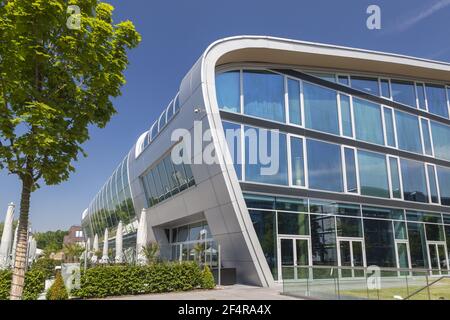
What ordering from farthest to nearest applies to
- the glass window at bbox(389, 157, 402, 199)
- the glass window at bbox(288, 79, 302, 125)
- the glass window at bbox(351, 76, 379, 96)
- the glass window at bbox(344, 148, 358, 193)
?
1. the glass window at bbox(351, 76, 379, 96)
2. the glass window at bbox(389, 157, 402, 199)
3. the glass window at bbox(344, 148, 358, 193)
4. the glass window at bbox(288, 79, 302, 125)

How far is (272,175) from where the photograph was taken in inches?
787

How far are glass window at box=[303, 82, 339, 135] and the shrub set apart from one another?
14833 millimetres

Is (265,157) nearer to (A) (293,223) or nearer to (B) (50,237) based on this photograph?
(A) (293,223)

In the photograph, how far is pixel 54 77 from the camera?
9172 mm

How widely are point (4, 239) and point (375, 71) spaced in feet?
77.6

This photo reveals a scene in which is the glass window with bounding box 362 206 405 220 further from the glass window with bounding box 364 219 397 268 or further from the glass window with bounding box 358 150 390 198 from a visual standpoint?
the glass window with bounding box 358 150 390 198

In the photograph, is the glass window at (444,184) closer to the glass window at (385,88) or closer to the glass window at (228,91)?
the glass window at (385,88)

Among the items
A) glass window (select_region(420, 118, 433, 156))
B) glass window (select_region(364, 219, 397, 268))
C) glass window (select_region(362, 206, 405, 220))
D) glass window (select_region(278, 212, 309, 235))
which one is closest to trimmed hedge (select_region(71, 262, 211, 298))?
glass window (select_region(278, 212, 309, 235))

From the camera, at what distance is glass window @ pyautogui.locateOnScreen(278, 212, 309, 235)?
19594 millimetres

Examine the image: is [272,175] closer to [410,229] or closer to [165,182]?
[165,182]

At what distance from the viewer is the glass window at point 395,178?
974 inches

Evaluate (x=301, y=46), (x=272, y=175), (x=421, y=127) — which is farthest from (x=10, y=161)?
(x=421, y=127)

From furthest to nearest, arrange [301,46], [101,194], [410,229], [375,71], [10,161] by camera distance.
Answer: [101,194]
[375,71]
[410,229]
[301,46]
[10,161]

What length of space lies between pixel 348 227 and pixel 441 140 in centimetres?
1272
